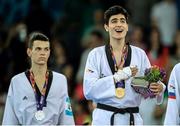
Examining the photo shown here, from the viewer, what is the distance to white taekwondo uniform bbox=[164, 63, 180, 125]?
12.4 meters

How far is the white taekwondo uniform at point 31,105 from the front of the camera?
13016 millimetres

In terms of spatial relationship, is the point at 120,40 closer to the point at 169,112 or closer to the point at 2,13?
the point at 169,112

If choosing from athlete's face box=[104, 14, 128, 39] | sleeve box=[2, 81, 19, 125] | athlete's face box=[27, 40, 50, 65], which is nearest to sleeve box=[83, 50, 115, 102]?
athlete's face box=[104, 14, 128, 39]

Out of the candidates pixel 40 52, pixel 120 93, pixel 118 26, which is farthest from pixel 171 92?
pixel 40 52

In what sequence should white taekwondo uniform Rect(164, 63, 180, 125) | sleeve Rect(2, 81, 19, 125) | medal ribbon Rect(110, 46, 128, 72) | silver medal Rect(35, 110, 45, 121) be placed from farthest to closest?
1. sleeve Rect(2, 81, 19, 125)
2. silver medal Rect(35, 110, 45, 121)
3. medal ribbon Rect(110, 46, 128, 72)
4. white taekwondo uniform Rect(164, 63, 180, 125)

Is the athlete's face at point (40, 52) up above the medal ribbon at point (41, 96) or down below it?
above

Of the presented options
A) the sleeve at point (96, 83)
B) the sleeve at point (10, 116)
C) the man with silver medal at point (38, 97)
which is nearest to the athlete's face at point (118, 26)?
the sleeve at point (96, 83)

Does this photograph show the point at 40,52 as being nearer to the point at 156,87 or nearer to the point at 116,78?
the point at 116,78

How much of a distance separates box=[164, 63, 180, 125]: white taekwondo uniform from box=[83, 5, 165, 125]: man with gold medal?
0.15 metres

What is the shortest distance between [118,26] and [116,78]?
0.73 meters

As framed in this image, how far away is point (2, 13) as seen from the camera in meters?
19.5

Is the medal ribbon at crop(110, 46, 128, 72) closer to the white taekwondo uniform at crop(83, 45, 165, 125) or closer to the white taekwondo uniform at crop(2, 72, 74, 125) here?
the white taekwondo uniform at crop(83, 45, 165, 125)

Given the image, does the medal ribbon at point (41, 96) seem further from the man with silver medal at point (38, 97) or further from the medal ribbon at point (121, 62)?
the medal ribbon at point (121, 62)

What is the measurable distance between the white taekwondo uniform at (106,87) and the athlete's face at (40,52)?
662 mm
